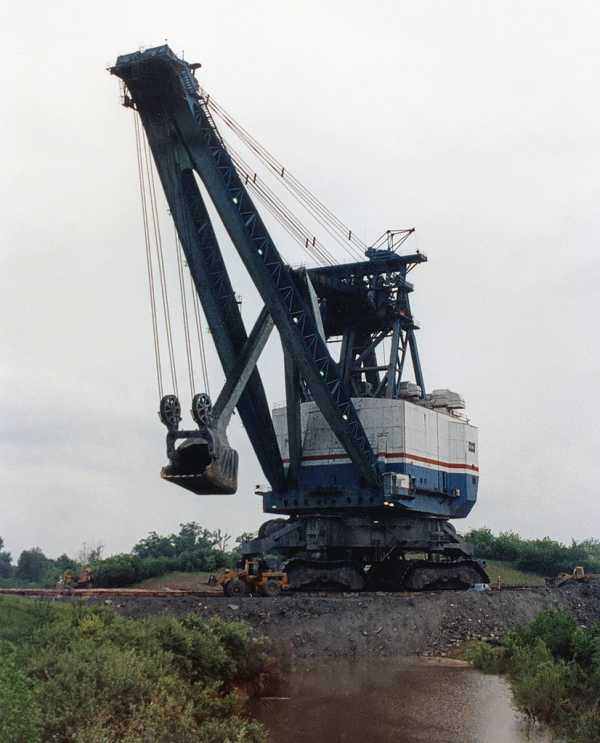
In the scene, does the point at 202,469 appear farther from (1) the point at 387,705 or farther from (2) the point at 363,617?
(1) the point at 387,705

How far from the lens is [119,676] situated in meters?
12.8

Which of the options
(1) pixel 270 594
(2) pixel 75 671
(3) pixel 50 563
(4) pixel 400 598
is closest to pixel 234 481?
(1) pixel 270 594

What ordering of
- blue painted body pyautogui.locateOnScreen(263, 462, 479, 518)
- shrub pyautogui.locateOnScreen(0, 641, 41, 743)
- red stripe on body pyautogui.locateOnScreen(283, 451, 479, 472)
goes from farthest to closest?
red stripe on body pyautogui.locateOnScreen(283, 451, 479, 472), blue painted body pyautogui.locateOnScreen(263, 462, 479, 518), shrub pyautogui.locateOnScreen(0, 641, 41, 743)

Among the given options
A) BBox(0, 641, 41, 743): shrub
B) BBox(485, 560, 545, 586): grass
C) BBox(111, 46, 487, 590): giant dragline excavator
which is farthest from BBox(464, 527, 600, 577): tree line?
BBox(0, 641, 41, 743): shrub

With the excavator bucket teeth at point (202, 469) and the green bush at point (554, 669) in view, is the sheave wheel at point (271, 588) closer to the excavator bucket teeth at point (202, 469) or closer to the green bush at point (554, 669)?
the excavator bucket teeth at point (202, 469)

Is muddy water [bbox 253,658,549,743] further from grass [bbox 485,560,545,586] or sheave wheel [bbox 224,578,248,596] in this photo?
grass [bbox 485,560,545,586]

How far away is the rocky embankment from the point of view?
21734 millimetres

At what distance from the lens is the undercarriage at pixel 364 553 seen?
94.5ft

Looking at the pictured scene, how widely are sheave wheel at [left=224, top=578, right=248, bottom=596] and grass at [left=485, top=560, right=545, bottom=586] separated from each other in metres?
27.2

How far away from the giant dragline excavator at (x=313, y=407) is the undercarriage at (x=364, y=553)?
51 millimetres

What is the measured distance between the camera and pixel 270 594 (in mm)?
25781

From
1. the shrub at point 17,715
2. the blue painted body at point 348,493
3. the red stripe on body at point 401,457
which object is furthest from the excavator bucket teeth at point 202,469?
the shrub at point 17,715

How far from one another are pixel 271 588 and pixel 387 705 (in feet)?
29.1

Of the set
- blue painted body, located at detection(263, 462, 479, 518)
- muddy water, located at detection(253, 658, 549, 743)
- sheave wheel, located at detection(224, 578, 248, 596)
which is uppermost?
blue painted body, located at detection(263, 462, 479, 518)
